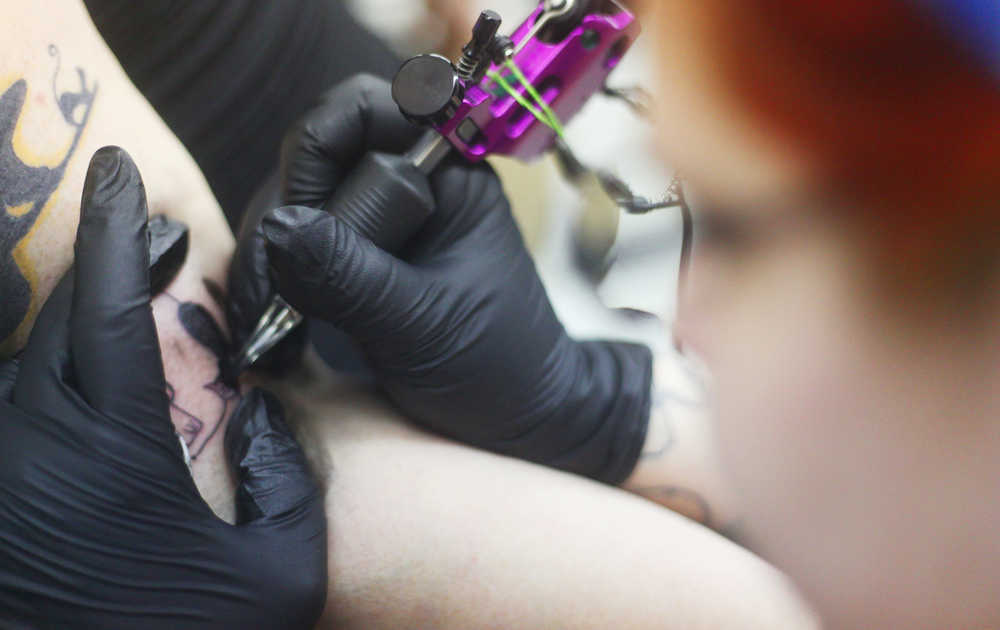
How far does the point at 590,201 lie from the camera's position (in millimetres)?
802

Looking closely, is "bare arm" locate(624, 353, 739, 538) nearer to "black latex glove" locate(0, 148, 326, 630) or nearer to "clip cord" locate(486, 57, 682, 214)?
"clip cord" locate(486, 57, 682, 214)

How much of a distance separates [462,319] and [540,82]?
27cm

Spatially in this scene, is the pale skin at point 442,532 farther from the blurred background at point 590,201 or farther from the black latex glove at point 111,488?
the blurred background at point 590,201

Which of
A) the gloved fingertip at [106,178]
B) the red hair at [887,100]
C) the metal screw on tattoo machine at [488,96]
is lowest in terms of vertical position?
the gloved fingertip at [106,178]

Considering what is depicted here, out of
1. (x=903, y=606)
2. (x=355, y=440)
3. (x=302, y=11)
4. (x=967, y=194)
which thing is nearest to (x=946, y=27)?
(x=967, y=194)

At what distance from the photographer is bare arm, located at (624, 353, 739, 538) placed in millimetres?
864

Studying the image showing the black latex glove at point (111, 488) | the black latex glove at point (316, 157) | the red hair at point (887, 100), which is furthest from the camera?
the black latex glove at point (316, 157)

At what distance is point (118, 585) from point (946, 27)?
27.6 inches

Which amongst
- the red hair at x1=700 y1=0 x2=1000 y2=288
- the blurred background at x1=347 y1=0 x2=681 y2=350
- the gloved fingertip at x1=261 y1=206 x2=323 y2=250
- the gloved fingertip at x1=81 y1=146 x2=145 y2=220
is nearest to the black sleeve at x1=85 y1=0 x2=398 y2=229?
the blurred background at x1=347 y1=0 x2=681 y2=350

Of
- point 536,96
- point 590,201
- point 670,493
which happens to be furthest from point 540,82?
point 670,493

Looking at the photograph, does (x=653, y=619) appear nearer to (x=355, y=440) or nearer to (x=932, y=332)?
(x=355, y=440)

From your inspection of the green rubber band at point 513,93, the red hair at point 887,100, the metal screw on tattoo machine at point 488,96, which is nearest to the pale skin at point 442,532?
the metal screw on tattoo machine at point 488,96

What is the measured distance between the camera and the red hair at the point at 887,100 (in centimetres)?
29

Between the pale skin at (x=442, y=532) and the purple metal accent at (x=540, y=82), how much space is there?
353 millimetres
